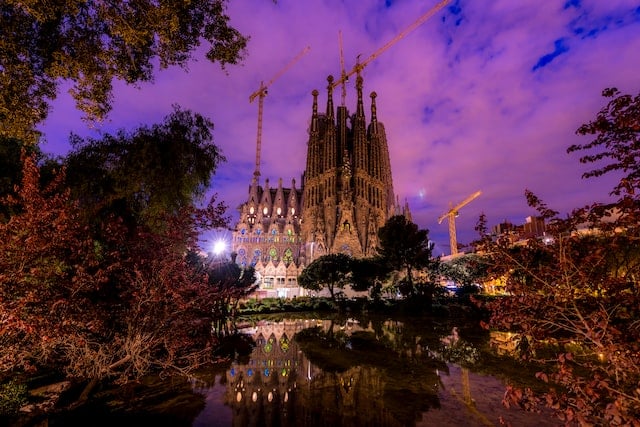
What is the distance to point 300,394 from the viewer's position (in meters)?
9.16

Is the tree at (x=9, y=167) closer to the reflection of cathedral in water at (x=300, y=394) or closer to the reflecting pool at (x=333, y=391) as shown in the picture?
the reflecting pool at (x=333, y=391)

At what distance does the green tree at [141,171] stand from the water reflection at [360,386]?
24.3ft

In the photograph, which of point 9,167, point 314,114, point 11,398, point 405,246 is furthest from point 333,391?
point 314,114

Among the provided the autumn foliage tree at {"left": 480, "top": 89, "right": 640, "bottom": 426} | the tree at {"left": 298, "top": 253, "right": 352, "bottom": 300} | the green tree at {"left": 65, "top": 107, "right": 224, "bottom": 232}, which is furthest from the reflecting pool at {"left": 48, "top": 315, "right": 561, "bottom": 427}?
the tree at {"left": 298, "top": 253, "right": 352, "bottom": 300}

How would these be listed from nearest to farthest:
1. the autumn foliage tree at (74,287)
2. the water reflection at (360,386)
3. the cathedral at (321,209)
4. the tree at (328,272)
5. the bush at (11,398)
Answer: the autumn foliage tree at (74,287)
the bush at (11,398)
the water reflection at (360,386)
the tree at (328,272)
the cathedral at (321,209)

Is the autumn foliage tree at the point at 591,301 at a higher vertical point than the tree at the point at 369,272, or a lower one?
lower

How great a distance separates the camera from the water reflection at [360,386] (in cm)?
760

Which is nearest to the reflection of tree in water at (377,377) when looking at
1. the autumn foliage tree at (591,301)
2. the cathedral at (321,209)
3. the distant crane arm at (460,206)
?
the autumn foliage tree at (591,301)

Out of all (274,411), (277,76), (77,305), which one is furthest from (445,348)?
(277,76)

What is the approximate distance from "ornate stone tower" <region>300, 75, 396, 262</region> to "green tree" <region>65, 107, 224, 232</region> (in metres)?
60.1

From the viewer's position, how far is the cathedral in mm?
74188

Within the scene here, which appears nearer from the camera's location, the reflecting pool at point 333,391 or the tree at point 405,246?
the reflecting pool at point 333,391

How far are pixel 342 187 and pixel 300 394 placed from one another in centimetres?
7528

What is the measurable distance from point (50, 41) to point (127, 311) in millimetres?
6819
